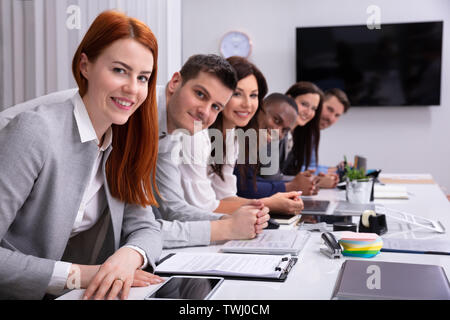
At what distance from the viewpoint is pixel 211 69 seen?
1.81 meters

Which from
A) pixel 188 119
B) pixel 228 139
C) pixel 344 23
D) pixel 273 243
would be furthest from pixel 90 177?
pixel 344 23

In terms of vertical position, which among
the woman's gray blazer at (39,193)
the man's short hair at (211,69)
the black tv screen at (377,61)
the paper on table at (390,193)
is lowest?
the paper on table at (390,193)

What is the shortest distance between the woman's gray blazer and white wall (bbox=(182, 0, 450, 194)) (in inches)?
163

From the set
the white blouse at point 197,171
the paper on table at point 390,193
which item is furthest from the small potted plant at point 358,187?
the white blouse at point 197,171

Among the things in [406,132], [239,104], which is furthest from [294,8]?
[239,104]

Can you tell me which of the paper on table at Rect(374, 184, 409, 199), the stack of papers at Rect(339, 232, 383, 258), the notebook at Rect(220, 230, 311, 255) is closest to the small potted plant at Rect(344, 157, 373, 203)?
the paper on table at Rect(374, 184, 409, 199)

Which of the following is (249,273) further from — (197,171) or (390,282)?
(197,171)

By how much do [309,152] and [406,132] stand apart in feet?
6.03

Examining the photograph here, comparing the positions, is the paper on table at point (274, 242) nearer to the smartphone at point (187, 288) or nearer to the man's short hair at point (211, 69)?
the smartphone at point (187, 288)

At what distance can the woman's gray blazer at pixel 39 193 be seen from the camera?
3.34 feet

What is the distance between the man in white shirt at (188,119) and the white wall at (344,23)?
11.2ft

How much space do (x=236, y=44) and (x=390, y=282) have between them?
14.8 feet

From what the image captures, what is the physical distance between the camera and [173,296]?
0.96m
